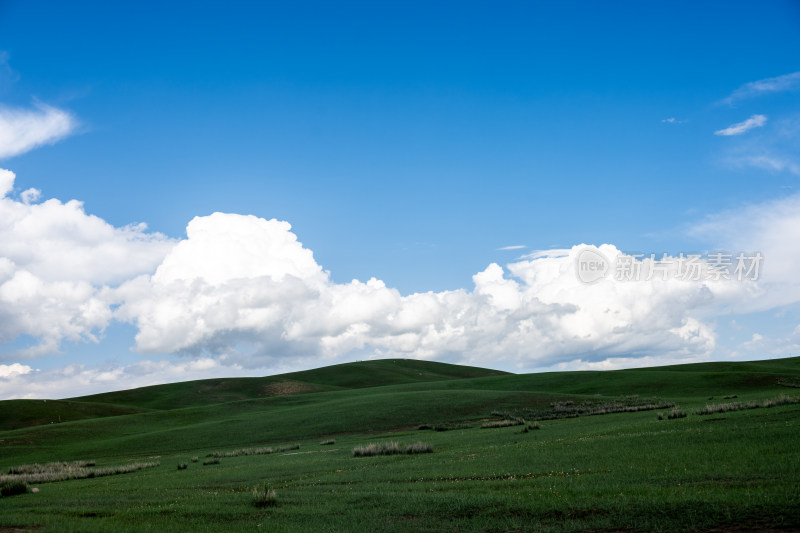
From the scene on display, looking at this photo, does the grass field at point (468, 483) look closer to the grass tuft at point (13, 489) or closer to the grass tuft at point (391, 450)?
the grass tuft at point (391, 450)

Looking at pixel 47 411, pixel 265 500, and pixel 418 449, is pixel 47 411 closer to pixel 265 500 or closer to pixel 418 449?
pixel 418 449

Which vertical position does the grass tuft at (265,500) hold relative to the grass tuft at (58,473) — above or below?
above

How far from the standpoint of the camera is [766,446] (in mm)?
16906

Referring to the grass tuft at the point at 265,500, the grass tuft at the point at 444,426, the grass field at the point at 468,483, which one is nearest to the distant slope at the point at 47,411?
the grass field at the point at 468,483

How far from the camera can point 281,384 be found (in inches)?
4336

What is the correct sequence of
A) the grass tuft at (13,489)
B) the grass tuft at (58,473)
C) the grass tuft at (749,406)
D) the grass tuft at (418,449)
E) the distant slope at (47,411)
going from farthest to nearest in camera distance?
the distant slope at (47,411) → the grass tuft at (749,406) → the grass tuft at (418,449) → the grass tuft at (58,473) → the grass tuft at (13,489)

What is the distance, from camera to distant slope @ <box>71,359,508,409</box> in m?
103

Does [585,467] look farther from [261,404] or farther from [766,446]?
[261,404]

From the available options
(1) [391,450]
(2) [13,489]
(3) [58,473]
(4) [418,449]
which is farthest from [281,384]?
(2) [13,489]

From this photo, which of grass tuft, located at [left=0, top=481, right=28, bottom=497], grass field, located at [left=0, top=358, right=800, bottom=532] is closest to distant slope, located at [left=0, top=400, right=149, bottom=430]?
grass field, located at [left=0, top=358, right=800, bottom=532]

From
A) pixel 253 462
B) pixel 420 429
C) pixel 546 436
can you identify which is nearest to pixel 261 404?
pixel 420 429

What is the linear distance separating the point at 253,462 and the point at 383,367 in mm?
107754

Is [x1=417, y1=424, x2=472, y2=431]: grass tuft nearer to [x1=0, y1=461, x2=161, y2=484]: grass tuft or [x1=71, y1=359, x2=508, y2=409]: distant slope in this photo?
[x1=0, y1=461, x2=161, y2=484]: grass tuft

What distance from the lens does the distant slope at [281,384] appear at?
103438mm
